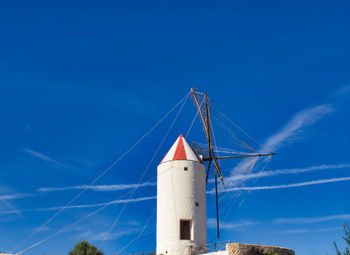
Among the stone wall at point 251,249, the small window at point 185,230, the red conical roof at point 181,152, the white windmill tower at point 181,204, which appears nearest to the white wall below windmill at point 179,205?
the white windmill tower at point 181,204

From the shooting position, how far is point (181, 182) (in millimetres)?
33969

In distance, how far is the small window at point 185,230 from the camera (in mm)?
34059

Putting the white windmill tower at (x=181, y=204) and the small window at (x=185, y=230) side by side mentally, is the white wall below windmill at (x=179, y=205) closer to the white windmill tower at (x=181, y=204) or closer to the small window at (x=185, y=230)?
the white windmill tower at (x=181, y=204)

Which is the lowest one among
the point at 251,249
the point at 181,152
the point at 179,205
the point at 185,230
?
the point at 251,249

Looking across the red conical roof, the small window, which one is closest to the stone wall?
the small window

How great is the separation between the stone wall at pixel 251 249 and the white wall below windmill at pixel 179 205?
5528 mm

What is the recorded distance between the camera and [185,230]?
3475 centimetres

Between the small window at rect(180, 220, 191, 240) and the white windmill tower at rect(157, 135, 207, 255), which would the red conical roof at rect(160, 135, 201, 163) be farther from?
the small window at rect(180, 220, 191, 240)

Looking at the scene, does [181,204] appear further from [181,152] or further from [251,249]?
[251,249]

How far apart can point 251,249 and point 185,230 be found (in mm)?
7607

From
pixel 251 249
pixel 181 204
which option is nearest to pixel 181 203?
pixel 181 204

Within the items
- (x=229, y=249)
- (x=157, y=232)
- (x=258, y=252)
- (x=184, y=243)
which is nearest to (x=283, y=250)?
(x=258, y=252)

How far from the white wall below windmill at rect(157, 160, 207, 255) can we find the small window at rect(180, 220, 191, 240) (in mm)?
1096

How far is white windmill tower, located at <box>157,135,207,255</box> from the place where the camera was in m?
32.7
